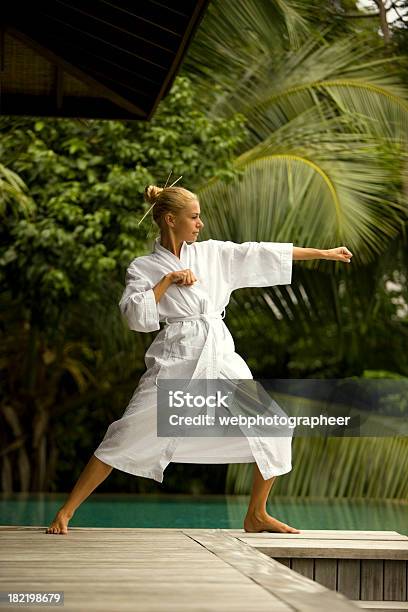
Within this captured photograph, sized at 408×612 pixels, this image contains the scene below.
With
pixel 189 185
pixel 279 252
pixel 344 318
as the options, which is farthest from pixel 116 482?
pixel 279 252

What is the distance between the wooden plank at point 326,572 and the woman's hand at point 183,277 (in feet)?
3.29

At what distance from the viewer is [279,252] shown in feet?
13.1

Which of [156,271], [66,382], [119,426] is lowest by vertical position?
[66,382]

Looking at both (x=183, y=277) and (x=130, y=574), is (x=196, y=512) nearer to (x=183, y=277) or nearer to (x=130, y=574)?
(x=183, y=277)

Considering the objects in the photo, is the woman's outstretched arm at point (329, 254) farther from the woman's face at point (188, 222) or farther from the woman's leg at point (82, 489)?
the woman's leg at point (82, 489)

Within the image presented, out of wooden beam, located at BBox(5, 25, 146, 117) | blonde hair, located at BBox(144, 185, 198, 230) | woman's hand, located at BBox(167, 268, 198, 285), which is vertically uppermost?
wooden beam, located at BBox(5, 25, 146, 117)

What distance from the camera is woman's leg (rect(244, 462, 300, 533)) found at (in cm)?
384

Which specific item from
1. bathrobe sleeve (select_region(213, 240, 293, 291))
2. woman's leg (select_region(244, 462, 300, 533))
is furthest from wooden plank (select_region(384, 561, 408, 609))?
bathrobe sleeve (select_region(213, 240, 293, 291))

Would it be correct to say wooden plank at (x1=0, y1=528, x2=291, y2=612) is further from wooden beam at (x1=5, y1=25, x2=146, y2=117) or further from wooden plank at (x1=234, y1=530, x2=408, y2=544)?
wooden beam at (x1=5, y1=25, x2=146, y2=117)

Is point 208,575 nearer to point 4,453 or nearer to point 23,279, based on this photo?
point 23,279

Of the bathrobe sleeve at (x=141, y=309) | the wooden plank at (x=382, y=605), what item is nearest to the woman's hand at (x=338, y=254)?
the bathrobe sleeve at (x=141, y=309)

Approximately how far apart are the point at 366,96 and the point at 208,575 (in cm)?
752

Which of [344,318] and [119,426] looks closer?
[119,426]

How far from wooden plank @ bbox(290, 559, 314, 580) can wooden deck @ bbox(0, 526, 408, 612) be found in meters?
0.05
